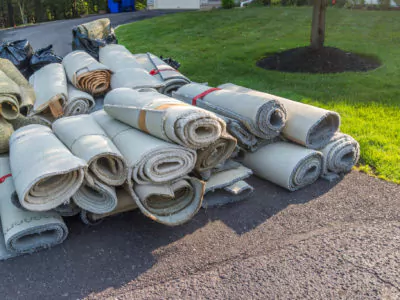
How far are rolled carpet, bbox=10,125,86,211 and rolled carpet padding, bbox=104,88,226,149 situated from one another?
33.7 inches

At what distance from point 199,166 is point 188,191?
350 millimetres

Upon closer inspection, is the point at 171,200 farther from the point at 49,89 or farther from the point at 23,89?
the point at 23,89

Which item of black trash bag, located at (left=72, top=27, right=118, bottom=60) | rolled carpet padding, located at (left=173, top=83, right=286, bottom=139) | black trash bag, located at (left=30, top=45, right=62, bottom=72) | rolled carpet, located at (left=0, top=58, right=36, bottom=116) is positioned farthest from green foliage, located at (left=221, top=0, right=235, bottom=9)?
rolled carpet padding, located at (left=173, top=83, right=286, bottom=139)

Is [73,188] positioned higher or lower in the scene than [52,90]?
lower

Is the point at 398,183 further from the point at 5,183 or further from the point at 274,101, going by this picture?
the point at 5,183

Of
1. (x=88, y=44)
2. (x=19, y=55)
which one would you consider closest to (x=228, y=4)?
(x=88, y=44)

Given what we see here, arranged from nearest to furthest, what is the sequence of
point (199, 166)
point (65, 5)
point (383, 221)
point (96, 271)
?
point (96, 271) → point (383, 221) → point (199, 166) → point (65, 5)

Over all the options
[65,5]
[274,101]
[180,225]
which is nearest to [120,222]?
[180,225]

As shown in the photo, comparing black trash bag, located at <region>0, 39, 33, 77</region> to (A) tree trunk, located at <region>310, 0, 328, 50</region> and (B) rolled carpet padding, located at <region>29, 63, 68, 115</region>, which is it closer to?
(B) rolled carpet padding, located at <region>29, 63, 68, 115</region>

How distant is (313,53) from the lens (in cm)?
1008

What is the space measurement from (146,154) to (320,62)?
748cm

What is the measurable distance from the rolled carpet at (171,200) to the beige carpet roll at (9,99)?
2.56 metres

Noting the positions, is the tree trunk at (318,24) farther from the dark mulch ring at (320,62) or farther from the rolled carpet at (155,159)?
the rolled carpet at (155,159)

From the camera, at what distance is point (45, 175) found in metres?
3.35
